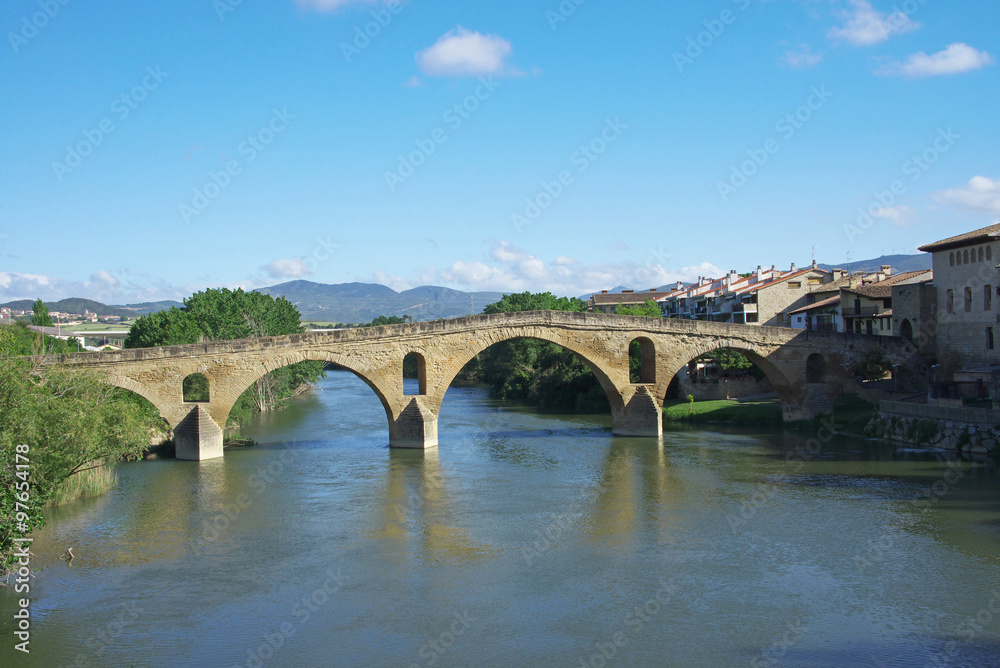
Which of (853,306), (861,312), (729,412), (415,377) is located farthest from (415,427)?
(415,377)

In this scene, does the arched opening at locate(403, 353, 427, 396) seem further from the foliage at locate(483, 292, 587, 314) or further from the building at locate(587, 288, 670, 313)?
the building at locate(587, 288, 670, 313)

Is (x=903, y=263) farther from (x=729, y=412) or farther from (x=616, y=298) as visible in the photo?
(x=729, y=412)

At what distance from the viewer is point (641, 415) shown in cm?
3028

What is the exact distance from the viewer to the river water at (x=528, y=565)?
12.0 m

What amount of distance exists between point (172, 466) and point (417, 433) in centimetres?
764

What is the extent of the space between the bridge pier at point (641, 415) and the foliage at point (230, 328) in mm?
15568

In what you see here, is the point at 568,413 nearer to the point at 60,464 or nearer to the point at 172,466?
the point at 172,466

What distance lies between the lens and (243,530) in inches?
712

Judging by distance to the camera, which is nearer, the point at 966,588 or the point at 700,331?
the point at 966,588

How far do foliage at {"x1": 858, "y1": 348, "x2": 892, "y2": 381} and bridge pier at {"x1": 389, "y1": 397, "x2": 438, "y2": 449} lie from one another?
1673cm

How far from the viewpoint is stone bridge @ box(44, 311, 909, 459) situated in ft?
85.5

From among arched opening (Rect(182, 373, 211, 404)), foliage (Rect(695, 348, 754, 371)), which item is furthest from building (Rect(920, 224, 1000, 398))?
arched opening (Rect(182, 373, 211, 404))

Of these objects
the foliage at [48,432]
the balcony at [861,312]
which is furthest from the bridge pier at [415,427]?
the balcony at [861,312]

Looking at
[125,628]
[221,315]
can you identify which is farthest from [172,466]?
[221,315]
